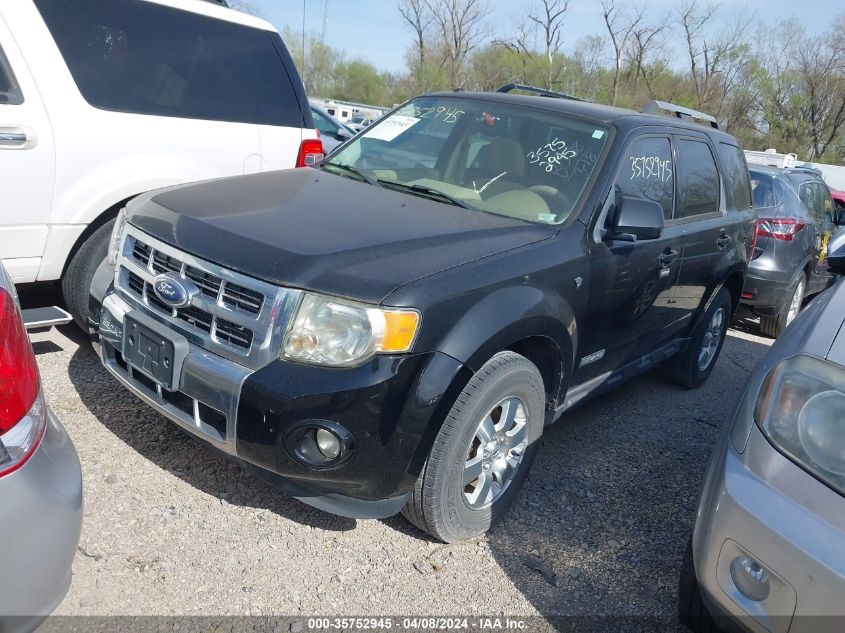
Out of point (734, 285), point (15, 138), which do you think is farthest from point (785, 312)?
point (15, 138)

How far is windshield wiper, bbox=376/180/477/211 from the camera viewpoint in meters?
3.36

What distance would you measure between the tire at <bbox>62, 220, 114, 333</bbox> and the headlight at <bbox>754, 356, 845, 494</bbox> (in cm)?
328

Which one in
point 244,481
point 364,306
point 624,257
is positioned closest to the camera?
point 364,306

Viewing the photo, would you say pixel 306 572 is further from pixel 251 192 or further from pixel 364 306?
pixel 251 192

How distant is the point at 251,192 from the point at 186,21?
1.83 meters

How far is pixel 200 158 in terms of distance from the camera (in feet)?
14.1

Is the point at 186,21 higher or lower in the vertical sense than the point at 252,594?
higher

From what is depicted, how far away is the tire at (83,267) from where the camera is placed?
384 cm

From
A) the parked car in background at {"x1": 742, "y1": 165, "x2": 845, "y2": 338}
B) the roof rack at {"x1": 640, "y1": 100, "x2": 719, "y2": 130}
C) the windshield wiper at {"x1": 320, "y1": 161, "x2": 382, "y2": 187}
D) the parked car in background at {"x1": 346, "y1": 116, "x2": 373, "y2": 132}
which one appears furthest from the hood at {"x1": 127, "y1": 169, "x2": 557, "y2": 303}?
the parked car in background at {"x1": 346, "y1": 116, "x2": 373, "y2": 132}

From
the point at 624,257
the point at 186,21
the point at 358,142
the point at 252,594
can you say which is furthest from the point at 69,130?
the point at 624,257

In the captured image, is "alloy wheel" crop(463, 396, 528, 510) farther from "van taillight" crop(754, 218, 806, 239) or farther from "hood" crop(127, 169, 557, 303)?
"van taillight" crop(754, 218, 806, 239)

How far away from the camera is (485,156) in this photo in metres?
3.67

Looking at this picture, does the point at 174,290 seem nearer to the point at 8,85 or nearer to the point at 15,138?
the point at 15,138

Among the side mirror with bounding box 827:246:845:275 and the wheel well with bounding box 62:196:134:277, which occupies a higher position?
the side mirror with bounding box 827:246:845:275
